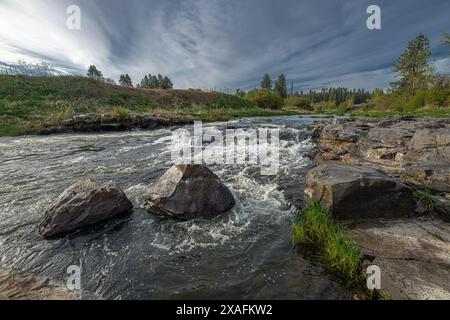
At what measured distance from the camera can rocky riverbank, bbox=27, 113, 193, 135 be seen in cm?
2138

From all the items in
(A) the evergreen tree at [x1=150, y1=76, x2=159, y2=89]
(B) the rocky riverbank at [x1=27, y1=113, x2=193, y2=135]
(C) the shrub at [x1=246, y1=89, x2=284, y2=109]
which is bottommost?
(B) the rocky riverbank at [x1=27, y1=113, x2=193, y2=135]

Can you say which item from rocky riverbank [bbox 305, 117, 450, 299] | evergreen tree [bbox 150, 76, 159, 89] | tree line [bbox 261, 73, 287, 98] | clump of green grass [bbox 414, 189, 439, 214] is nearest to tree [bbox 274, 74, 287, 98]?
tree line [bbox 261, 73, 287, 98]

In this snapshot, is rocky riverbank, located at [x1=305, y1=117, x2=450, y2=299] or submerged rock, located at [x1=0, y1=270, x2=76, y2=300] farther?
rocky riverbank, located at [x1=305, y1=117, x2=450, y2=299]

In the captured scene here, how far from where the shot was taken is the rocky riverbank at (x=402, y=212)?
3627 mm

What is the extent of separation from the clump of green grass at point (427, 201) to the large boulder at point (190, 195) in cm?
492

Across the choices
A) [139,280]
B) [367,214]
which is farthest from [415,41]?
[139,280]

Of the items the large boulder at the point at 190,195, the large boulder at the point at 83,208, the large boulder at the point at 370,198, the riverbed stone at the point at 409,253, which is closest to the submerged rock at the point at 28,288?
the large boulder at the point at 83,208

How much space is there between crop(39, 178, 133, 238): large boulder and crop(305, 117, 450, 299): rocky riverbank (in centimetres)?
535

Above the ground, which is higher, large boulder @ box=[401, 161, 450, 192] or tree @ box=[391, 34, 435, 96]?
tree @ box=[391, 34, 435, 96]

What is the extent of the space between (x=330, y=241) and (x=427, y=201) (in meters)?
3.34

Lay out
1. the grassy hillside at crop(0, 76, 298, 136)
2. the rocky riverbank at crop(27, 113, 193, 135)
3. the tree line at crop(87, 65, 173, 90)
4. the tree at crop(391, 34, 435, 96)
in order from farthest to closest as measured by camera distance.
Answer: the tree line at crop(87, 65, 173, 90)
the tree at crop(391, 34, 435, 96)
the grassy hillside at crop(0, 76, 298, 136)
the rocky riverbank at crop(27, 113, 193, 135)

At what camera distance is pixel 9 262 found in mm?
4359

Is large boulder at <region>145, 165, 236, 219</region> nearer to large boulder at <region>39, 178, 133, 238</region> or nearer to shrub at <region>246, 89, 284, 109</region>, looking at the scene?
large boulder at <region>39, 178, 133, 238</region>

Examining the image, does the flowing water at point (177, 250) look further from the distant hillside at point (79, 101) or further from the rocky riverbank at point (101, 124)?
the distant hillside at point (79, 101)
